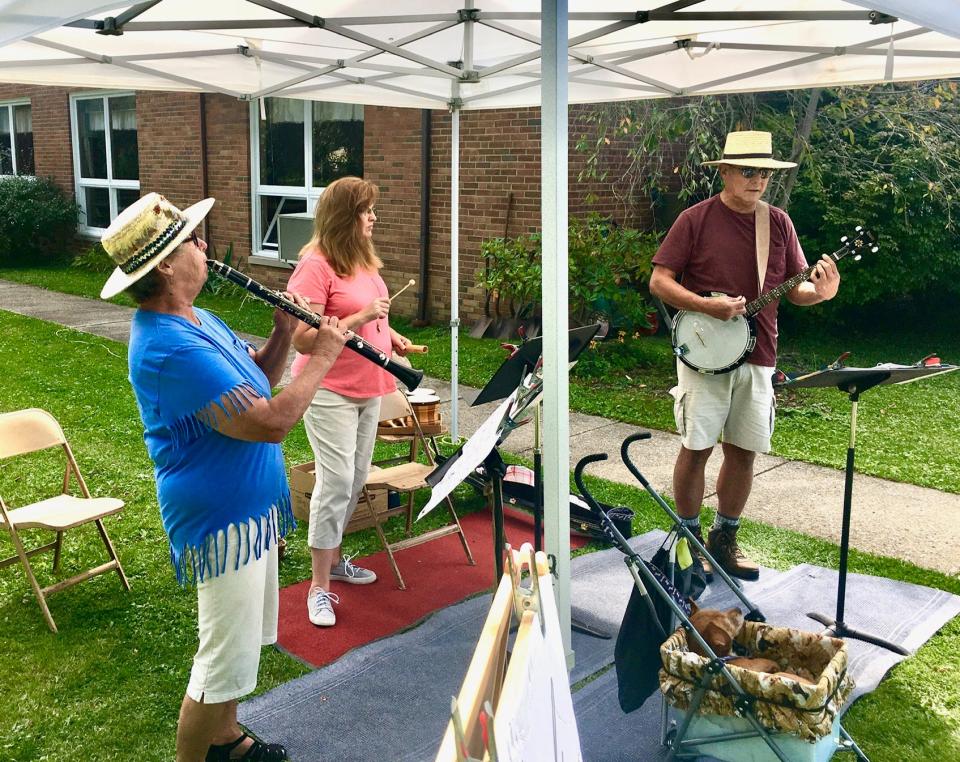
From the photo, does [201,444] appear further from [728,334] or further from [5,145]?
[5,145]

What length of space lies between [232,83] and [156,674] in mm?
3563

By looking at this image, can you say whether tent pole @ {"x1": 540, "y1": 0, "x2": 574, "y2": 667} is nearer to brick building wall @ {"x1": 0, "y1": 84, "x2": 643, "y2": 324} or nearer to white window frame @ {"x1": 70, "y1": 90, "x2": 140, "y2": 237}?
brick building wall @ {"x1": 0, "y1": 84, "x2": 643, "y2": 324}

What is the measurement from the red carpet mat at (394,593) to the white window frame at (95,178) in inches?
491

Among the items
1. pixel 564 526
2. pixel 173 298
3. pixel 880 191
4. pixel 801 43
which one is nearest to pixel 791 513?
pixel 801 43

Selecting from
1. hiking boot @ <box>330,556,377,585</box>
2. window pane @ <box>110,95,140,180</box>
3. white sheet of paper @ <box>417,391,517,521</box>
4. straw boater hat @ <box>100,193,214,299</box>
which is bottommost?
hiking boot @ <box>330,556,377,585</box>

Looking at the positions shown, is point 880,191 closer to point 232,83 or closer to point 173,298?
point 232,83

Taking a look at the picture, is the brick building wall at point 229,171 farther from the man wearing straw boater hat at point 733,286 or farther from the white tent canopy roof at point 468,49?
the man wearing straw boater hat at point 733,286

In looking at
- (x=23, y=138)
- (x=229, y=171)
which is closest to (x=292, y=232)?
(x=229, y=171)

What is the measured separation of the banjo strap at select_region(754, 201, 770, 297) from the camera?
4273 millimetres

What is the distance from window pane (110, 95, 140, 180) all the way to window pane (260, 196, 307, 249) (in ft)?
11.5

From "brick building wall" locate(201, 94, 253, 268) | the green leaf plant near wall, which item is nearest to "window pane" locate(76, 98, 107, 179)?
"brick building wall" locate(201, 94, 253, 268)

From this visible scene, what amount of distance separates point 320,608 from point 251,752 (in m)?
1.02

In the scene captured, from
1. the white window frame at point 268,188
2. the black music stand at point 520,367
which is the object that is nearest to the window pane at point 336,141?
the white window frame at point 268,188

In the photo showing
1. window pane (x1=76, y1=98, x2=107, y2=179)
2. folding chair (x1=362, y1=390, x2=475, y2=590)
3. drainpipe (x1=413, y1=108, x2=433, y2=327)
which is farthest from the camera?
window pane (x1=76, y1=98, x2=107, y2=179)
